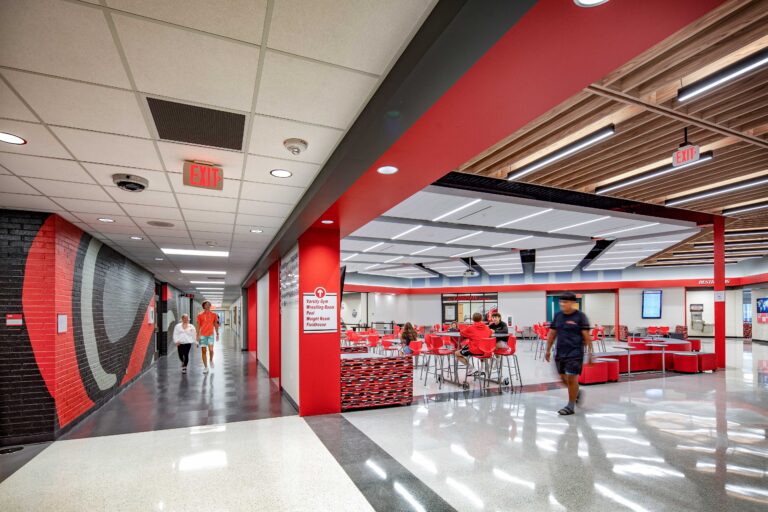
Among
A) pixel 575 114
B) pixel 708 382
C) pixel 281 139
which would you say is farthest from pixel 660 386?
pixel 281 139

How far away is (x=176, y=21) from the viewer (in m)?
1.79

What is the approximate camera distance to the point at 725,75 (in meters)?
3.40

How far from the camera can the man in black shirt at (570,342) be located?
516cm

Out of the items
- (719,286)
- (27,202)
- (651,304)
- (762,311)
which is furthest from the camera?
(651,304)

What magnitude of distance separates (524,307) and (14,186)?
20.1m

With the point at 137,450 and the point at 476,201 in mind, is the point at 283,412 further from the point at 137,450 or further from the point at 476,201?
the point at 476,201

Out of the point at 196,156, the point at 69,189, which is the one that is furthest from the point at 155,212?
the point at 196,156

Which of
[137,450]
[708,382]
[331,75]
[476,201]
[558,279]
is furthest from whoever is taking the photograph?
[558,279]

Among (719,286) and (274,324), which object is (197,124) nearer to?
(274,324)

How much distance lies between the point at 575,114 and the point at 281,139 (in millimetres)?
3206

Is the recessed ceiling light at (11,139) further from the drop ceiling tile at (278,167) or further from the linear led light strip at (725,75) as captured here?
the linear led light strip at (725,75)

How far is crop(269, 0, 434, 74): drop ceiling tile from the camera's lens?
5.70 feet

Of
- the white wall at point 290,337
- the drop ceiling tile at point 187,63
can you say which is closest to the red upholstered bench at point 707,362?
the white wall at point 290,337

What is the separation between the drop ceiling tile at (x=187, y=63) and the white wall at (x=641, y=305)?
2077 cm
